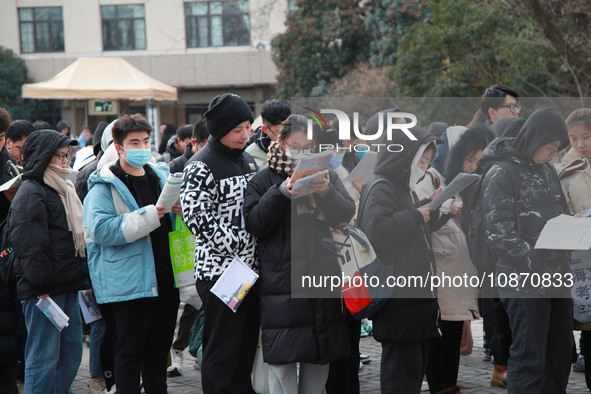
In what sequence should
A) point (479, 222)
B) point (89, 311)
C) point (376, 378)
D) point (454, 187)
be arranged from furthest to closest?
point (376, 378) → point (89, 311) → point (479, 222) → point (454, 187)

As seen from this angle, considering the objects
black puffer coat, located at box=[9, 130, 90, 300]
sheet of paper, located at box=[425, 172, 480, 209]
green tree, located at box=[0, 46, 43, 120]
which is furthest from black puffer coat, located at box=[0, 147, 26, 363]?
green tree, located at box=[0, 46, 43, 120]

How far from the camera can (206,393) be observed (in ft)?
14.4

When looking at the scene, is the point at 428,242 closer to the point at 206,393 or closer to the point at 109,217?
the point at 206,393

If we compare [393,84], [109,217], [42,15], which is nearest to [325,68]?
[393,84]

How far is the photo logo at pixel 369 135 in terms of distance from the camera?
440 cm

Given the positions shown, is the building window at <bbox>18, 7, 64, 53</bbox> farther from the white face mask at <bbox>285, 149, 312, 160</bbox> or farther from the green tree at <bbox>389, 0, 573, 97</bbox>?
the white face mask at <bbox>285, 149, 312, 160</bbox>

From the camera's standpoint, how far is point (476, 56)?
1363 cm

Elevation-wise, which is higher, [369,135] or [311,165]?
[369,135]

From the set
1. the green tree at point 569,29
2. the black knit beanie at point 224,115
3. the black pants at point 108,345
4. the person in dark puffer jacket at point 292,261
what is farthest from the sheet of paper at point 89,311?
the green tree at point 569,29

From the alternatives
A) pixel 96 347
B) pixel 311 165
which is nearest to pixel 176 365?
pixel 96 347

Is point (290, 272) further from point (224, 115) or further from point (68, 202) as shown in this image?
point (68, 202)

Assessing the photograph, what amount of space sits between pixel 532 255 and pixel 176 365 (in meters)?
3.36

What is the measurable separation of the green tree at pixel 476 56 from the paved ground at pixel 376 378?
657 cm

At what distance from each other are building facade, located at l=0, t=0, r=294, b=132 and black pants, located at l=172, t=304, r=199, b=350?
26.7m
